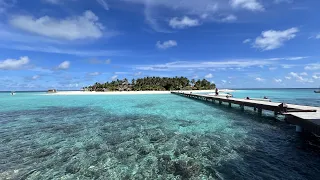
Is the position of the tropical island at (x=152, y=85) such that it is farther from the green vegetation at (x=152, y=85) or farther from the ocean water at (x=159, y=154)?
the ocean water at (x=159, y=154)

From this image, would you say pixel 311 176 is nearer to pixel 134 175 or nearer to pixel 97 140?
pixel 134 175

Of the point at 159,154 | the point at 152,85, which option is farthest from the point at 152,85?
the point at 159,154

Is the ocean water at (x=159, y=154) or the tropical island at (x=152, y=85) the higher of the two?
the tropical island at (x=152, y=85)

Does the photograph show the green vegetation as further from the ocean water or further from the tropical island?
the ocean water

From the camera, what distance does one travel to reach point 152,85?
104 m

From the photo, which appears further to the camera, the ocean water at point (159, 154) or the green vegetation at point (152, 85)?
the green vegetation at point (152, 85)

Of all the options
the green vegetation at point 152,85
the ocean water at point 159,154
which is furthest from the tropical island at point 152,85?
the ocean water at point 159,154

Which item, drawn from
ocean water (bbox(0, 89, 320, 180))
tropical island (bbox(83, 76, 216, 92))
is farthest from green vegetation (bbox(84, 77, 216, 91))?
ocean water (bbox(0, 89, 320, 180))

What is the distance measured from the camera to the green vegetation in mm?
103938

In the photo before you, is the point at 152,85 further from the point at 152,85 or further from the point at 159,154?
the point at 159,154

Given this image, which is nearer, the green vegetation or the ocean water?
the ocean water

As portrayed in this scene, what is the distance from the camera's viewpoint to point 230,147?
8.53m

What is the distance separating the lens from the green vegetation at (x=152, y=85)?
10394 cm

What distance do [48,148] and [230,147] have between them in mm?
7825
